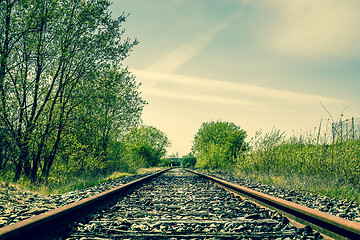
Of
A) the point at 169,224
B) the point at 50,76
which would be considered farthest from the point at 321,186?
the point at 50,76

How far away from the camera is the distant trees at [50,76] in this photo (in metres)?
9.04

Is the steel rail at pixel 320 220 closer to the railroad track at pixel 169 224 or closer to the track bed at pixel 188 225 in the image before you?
the railroad track at pixel 169 224

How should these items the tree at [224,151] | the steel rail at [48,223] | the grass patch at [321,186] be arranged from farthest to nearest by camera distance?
the tree at [224,151], the grass patch at [321,186], the steel rail at [48,223]

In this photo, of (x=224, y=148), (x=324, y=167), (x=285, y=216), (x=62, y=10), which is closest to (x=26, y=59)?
(x=62, y=10)

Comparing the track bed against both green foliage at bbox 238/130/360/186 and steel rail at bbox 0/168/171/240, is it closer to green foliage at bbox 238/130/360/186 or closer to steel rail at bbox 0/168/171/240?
steel rail at bbox 0/168/171/240

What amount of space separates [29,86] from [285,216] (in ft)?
29.5

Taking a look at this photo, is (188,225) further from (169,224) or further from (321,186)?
(321,186)

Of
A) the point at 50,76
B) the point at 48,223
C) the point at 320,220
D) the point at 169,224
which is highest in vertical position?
the point at 50,76

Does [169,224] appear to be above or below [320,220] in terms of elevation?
below

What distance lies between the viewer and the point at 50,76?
35.3ft

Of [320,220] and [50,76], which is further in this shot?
[50,76]

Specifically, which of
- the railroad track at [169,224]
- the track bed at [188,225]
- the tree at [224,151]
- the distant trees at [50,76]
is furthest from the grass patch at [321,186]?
the distant trees at [50,76]

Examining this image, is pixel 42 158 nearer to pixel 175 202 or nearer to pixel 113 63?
pixel 113 63

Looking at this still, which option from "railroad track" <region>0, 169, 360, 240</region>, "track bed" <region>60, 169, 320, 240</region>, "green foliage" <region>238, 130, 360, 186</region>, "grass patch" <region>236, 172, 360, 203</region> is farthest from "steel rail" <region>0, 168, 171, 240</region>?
"green foliage" <region>238, 130, 360, 186</region>
